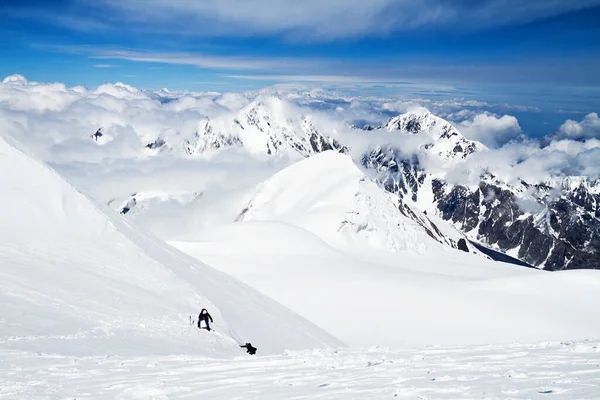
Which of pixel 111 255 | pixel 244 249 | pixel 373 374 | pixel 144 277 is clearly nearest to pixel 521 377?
pixel 373 374

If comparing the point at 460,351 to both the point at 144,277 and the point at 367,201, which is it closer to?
the point at 144,277

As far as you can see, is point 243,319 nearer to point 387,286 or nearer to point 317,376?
point 317,376

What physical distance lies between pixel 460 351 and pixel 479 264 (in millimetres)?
82141

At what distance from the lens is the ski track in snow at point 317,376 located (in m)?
11.0

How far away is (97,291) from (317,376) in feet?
48.3

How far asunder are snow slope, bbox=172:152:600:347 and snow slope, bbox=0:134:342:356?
42.1ft

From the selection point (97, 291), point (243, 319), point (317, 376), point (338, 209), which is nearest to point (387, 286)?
point (243, 319)

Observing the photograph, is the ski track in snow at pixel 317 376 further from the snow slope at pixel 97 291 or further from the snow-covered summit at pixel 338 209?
the snow-covered summit at pixel 338 209

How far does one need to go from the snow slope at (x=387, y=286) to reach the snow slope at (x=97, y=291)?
1283 centimetres

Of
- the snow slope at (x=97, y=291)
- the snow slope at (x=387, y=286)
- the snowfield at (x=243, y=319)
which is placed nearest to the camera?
the snowfield at (x=243, y=319)

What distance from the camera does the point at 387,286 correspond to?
55.3 m

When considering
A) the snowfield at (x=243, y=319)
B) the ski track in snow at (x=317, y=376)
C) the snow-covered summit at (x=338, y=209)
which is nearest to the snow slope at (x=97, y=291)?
the snowfield at (x=243, y=319)

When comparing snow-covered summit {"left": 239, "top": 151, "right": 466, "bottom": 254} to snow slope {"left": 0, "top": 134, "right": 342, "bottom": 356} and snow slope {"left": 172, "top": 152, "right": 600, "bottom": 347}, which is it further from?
snow slope {"left": 0, "top": 134, "right": 342, "bottom": 356}

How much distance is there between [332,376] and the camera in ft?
45.1
